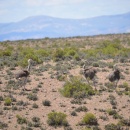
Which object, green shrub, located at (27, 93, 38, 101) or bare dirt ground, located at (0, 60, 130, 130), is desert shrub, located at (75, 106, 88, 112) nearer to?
bare dirt ground, located at (0, 60, 130, 130)

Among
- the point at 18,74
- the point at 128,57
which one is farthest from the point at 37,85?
the point at 128,57

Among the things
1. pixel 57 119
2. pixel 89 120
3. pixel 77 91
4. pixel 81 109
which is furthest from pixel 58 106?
pixel 89 120

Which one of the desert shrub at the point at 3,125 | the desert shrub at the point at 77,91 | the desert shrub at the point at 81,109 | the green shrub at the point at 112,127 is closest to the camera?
the green shrub at the point at 112,127

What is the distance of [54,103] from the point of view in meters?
17.9

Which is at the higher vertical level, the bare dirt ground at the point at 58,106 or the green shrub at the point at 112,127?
the bare dirt ground at the point at 58,106

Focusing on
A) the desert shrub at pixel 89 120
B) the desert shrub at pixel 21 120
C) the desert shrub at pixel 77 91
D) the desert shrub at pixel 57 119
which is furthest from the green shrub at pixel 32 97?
the desert shrub at pixel 89 120

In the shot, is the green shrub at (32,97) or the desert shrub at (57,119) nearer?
the desert shrub at (57,119)

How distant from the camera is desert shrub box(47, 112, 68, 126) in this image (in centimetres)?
1478

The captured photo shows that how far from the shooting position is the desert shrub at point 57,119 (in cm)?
1478

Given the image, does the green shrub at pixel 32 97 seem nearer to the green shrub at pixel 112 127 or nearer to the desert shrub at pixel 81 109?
the desert shrub at pixel 81 109

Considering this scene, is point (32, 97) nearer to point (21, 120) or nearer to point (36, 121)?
point (36, 121)

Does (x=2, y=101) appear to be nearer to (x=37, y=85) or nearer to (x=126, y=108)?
(x=37, y=85)

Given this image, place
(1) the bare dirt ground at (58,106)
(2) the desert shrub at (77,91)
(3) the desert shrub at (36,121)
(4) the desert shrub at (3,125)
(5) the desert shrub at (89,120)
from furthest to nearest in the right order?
(2) the desert shrub at (77,91) → (1) the bare dirt ground at (58,106) → (5) the desert shrub at (89,120) → (3) the desert shrub at (36,121) → (4) the desert shrub at (3,125)

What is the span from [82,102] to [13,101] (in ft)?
11.8
